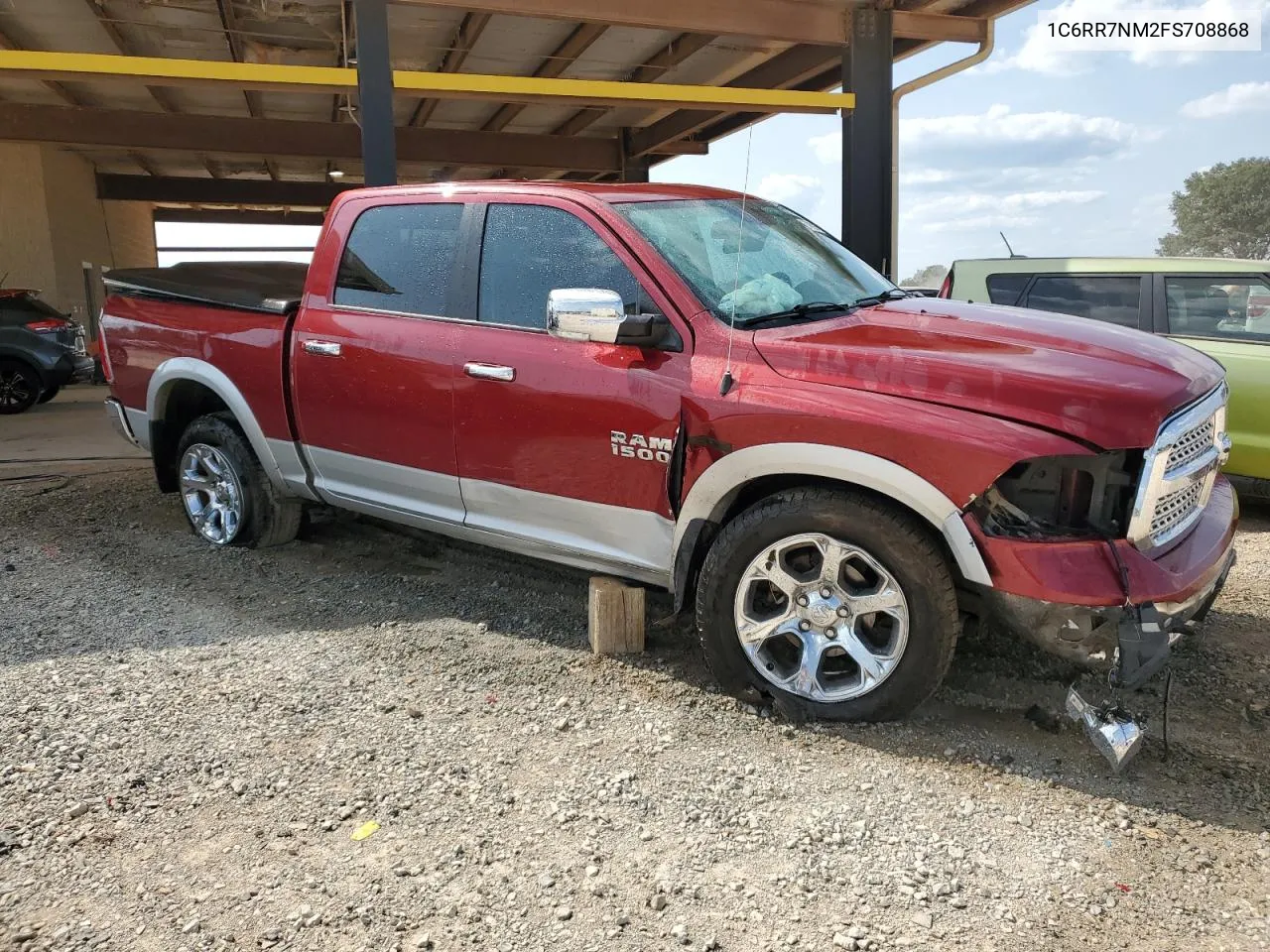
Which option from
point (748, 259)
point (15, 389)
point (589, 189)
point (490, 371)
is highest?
point (589, 189)

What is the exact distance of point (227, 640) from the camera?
4066 mm

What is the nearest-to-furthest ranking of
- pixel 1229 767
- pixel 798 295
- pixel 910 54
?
pixel 1229 767, pixel 798 295, pixel 910 54

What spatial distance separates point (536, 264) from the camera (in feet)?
12.7

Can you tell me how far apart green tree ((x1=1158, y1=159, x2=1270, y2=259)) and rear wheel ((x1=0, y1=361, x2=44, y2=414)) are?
134ft

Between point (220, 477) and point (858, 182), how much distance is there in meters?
6.38

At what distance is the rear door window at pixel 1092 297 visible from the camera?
6.28 m

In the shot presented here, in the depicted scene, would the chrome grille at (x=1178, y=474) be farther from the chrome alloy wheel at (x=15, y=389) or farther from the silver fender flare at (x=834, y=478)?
the chrome alloy wheel at (x=15, y=389)

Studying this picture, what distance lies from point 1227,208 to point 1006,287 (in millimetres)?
43022

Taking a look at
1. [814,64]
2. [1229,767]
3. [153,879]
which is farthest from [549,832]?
[814,64]

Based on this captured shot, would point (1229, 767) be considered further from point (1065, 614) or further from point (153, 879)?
point (153, 879)

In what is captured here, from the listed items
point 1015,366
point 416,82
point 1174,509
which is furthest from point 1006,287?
point 416,82

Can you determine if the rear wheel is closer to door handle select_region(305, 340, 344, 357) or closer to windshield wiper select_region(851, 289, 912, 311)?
door handle select_region(305, 340, 344, 357)

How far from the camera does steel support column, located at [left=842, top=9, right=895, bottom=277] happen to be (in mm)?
8750

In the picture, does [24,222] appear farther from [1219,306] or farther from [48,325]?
[1219,306]
